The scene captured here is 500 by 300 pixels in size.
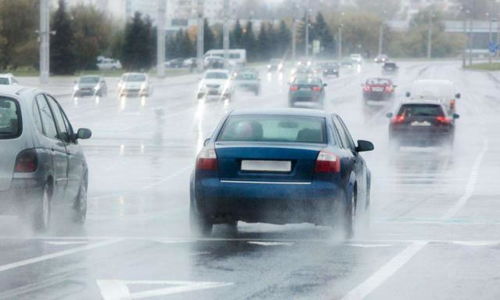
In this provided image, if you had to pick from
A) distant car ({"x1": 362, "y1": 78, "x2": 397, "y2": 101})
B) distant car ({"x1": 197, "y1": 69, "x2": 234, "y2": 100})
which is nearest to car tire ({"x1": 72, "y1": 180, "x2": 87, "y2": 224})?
distant car ({"x1": 362, "y1": 78, "x2": 397, "y2": 101})

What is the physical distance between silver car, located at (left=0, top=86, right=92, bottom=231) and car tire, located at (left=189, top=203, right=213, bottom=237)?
1547 millimetres

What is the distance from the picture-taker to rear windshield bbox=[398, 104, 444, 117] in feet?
124

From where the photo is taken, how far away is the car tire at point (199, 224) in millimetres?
14102

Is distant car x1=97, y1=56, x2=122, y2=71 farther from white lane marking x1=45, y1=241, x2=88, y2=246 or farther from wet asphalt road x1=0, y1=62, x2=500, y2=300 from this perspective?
white lane marking x1=45, y1=241, x2=88, y2=246

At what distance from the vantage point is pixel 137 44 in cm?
13650

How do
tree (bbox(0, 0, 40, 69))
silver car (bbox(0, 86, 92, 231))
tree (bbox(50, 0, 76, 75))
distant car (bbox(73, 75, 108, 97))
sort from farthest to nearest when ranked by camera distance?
1. tree (bbox(50, 0, 76, 75))
2. tree (bbox(0, 0, 40, 69))
3. distant car (bbox(73, 75, 108, 97))
4. silver car (bbox(0, 86, 92, 231))

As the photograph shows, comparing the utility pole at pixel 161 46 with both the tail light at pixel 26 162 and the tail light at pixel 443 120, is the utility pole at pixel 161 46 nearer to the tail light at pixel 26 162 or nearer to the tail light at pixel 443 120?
the tail light at pixel 443 120

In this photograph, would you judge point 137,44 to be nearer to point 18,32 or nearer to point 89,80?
point 18,32

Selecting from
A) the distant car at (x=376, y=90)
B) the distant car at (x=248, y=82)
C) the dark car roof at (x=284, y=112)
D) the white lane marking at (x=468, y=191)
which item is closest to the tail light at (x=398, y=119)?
the white lane marking at (x=468, y=191)

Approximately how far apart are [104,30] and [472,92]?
55902mm

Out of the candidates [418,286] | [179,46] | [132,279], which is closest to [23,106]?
[132,279]

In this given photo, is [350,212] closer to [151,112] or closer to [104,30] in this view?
[151,112]

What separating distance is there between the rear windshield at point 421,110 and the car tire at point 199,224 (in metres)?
24.1

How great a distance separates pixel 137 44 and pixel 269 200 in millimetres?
123827
